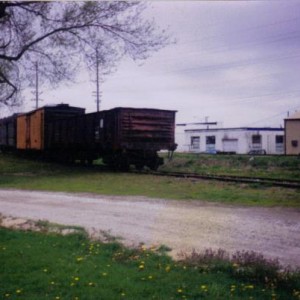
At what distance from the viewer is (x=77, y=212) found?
11852mm

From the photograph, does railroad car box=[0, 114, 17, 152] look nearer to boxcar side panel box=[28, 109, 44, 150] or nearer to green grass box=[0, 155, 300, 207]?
boxcar side panel box=[28, 109, 44, 150]

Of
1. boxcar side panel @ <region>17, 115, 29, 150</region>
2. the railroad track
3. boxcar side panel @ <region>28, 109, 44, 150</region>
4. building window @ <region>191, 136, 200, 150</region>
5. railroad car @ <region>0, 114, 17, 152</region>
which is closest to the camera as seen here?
the railroad track

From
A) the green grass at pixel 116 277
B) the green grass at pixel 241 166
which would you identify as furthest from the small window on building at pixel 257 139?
the green grass at pixel 116 277

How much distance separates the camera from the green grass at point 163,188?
13602 mm

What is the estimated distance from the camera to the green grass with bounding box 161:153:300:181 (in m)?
A: 23.8

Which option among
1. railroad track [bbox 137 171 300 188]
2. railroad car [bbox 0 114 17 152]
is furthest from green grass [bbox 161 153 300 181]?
railroad car [bbox 0 114 17 152]

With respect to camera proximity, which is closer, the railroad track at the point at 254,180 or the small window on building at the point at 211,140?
the railroad track at the point at 254,180

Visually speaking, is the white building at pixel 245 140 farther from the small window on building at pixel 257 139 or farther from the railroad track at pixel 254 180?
the railroad track at pixel 254 180

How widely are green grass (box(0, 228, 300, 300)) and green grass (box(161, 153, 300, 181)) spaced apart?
16.0 m

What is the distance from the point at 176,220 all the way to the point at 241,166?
17675mm

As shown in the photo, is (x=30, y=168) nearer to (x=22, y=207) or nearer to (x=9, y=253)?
(x=22, y=207)

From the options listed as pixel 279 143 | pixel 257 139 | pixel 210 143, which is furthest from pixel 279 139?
pixel 210 143

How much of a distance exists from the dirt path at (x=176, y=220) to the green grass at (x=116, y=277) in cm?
102

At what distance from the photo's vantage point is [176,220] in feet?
33.8
